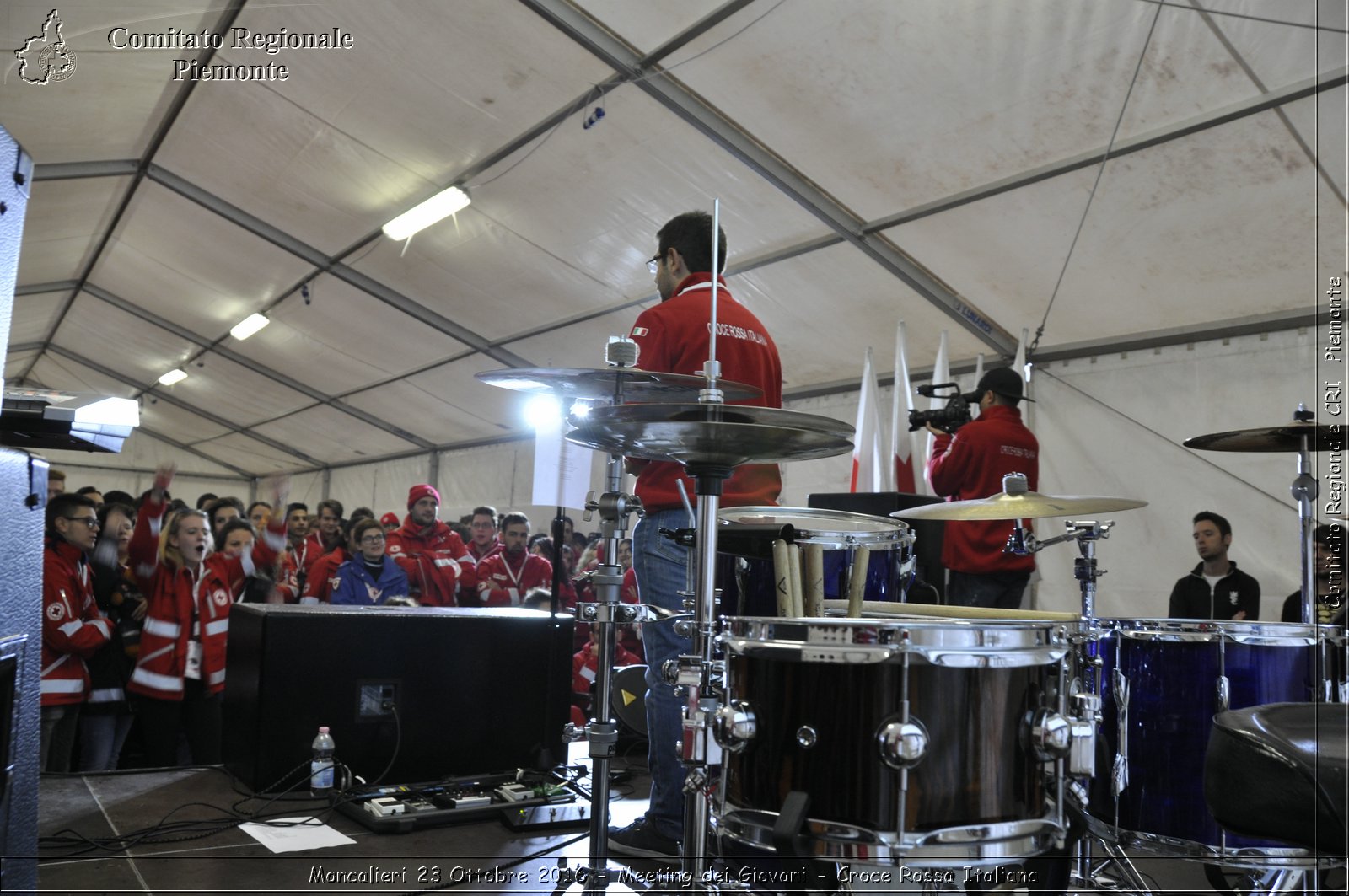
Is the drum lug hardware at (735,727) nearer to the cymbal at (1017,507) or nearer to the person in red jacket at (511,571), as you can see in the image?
the cymbal at (1017,507)

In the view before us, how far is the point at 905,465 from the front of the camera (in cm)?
559

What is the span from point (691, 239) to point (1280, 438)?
6.65 feet

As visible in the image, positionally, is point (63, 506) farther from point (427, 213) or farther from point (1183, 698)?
point (1183, 698)

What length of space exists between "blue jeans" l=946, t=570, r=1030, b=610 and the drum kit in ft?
6.93

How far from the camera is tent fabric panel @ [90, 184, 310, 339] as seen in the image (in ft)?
26.8

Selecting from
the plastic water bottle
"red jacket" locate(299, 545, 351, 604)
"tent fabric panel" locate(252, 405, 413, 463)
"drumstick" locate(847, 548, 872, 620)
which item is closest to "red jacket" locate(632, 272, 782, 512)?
"drumstick" locate(847, 548, 872, 620)

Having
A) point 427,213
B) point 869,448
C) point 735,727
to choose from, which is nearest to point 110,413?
point 735,727

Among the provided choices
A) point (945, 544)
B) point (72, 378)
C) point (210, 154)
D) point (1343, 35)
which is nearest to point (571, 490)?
point (945, 544)

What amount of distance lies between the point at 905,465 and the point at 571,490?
2663 mm

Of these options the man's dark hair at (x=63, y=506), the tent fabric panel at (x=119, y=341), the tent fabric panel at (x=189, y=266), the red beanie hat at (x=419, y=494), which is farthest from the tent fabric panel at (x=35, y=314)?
the man's dark hair at (x=63, y=506)

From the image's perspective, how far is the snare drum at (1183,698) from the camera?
2506 millimetres

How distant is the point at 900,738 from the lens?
1.56 metres

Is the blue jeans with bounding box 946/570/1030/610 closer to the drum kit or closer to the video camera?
the video camera

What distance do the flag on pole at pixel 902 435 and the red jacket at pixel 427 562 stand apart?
301cm
